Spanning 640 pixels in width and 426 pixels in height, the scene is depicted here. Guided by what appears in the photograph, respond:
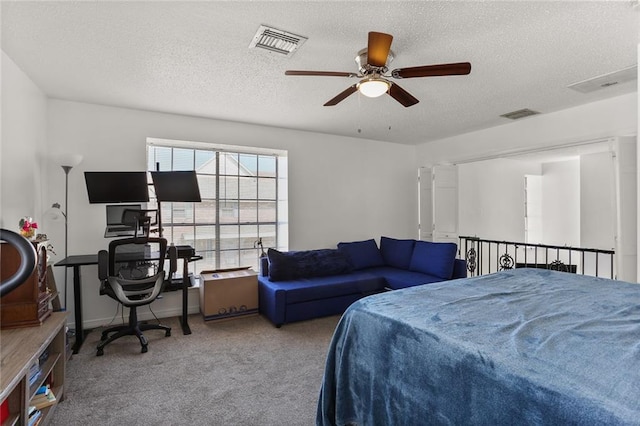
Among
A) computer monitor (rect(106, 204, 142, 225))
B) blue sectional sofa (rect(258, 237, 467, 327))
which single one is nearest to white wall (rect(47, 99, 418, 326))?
computer monitor (rect(106, 204, 142, 225))

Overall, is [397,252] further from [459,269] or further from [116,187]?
[116,187]

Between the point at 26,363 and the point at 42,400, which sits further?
the point at 42,400

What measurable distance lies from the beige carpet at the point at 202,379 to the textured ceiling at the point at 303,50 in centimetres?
258

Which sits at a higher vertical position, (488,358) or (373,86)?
(373,86)

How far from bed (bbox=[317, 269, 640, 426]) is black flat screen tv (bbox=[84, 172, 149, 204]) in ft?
9.30

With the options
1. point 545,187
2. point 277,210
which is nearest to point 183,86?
point 277,210

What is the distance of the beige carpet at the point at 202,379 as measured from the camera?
2.09 m

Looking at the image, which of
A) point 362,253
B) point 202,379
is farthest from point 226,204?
point 202,379

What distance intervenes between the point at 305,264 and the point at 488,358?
10.3 feet

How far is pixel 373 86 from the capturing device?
2336 millimetres

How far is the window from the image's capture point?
4.21 metres

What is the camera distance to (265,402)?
2227mm

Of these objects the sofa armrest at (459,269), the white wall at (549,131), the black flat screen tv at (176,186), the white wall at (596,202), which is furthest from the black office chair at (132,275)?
the white wall at (596,202)

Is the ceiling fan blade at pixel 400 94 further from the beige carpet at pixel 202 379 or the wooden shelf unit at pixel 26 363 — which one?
the wooden shelf unit at pixel 26 363
